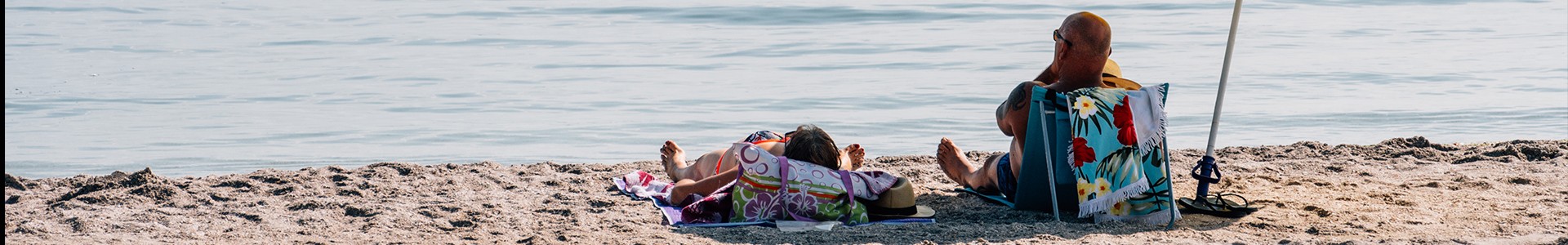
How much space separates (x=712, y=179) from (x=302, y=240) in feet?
4.95

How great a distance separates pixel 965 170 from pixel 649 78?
6.76 meters

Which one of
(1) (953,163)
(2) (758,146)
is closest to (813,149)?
(2) (758,146)

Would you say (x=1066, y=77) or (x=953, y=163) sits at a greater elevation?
(x=1066, y=77)

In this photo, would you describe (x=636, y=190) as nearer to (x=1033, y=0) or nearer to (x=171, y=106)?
(x=171, y=106)

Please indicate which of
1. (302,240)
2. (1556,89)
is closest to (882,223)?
(302,240)

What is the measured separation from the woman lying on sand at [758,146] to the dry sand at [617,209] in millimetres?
242

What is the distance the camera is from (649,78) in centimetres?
1288

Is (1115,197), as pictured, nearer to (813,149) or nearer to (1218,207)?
(1218,207)

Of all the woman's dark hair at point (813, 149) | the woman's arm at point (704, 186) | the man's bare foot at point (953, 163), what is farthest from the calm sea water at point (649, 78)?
the woman's dark hair at point (813, 149)

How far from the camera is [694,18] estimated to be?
66.4ft

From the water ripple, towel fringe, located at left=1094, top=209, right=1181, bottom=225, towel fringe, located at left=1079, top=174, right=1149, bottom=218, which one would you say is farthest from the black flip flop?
the water ripple

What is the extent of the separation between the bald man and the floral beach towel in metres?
0.15

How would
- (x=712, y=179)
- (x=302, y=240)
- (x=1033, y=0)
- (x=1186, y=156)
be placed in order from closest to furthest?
(x=302, y=240) → (x=712, y=179) → (x=1186, y=156) → (x=1033, y=0)

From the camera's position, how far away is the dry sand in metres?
5.18
